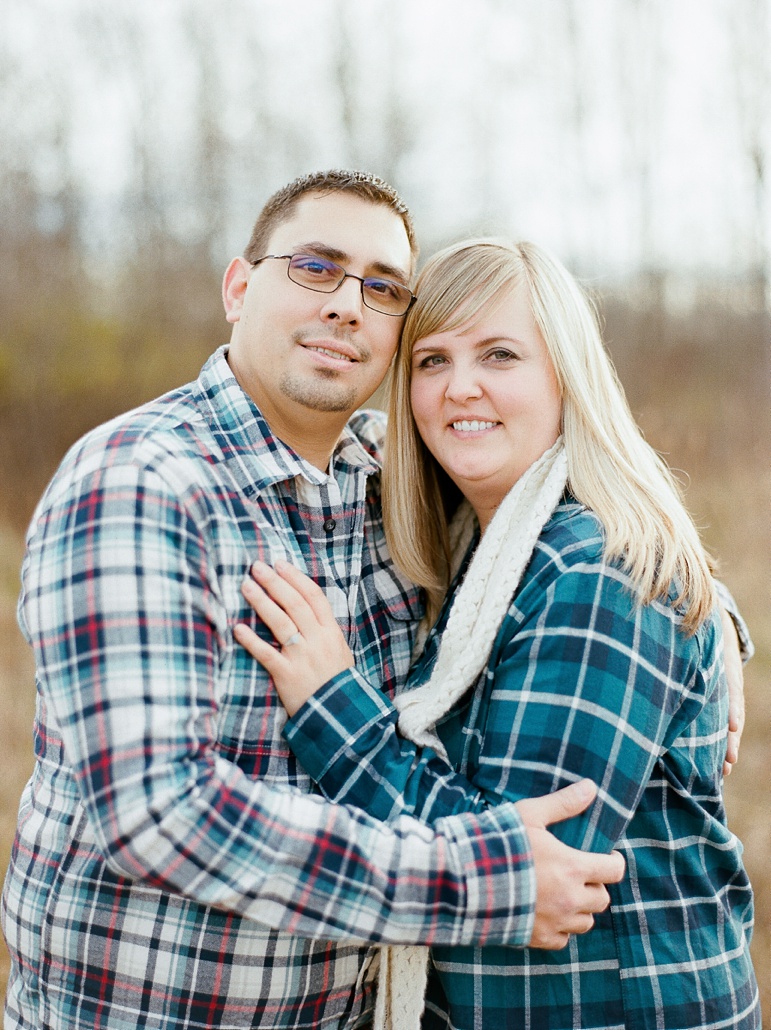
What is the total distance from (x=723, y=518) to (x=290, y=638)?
586 cm

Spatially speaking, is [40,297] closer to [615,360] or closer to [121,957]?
[615,360]

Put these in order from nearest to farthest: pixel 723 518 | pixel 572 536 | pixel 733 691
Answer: pixel 572 536, pixel 733 691, pixel 723 518

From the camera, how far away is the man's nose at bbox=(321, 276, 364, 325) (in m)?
1.99

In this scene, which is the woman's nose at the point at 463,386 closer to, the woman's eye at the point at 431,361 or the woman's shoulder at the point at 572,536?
the woman's eye at the point at 431,361

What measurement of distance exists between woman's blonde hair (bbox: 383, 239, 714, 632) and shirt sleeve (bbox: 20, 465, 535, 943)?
57cm

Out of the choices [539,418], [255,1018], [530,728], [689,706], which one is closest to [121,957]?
[255,1018]

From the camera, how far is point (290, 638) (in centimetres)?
160

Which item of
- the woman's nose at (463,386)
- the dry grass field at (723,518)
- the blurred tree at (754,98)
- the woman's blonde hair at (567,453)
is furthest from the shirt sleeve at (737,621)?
the blurred tree at (754,98)

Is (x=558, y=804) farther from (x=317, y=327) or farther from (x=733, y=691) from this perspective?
(x=317, y=327)

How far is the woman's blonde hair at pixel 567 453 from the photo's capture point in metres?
1.66

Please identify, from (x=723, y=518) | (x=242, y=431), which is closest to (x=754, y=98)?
(x=723, y=518)

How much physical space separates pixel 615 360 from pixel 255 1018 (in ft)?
23.9

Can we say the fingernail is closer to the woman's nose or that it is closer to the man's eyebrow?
the woman's nose

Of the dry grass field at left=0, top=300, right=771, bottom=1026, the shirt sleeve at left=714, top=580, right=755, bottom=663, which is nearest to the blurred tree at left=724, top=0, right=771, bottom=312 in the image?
the dry grass field at left=0, top=300, right=771, bottom=1026
